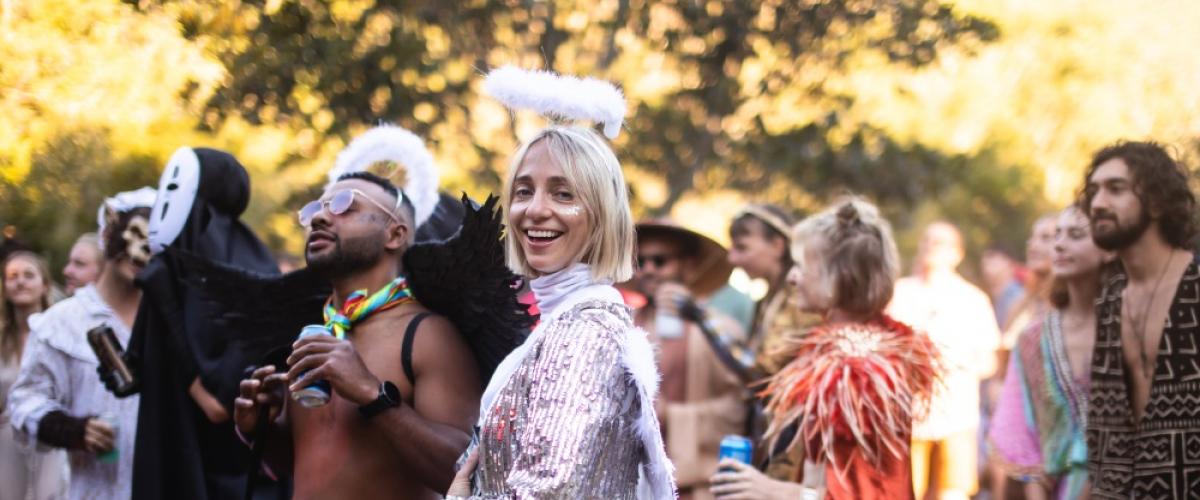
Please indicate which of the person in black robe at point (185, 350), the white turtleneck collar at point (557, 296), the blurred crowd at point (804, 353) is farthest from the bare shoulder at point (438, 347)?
the person in black robe at point (185, 350)

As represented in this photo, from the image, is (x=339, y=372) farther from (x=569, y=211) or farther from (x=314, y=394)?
(x=569, y=211)

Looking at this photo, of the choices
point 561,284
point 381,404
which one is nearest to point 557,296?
point 561,284

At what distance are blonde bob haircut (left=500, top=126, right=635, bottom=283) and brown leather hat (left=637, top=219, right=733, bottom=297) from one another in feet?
14.0

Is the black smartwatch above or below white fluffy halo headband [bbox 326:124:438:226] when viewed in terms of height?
below

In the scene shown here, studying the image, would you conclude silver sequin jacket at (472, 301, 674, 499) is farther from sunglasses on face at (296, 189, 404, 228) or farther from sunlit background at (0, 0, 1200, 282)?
sunglasses on face at (296, 189, 404, 228)

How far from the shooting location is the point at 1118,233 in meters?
5.03

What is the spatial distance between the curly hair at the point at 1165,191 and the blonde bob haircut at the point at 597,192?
2.62 metres

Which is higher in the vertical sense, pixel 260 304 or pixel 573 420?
pixel 260 304

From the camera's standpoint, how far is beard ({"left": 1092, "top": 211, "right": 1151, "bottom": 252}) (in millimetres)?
5012

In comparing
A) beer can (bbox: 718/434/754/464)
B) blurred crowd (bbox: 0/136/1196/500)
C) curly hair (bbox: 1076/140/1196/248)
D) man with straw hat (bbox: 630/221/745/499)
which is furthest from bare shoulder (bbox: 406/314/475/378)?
man with straw hat (bbox: 630/221/745/499)

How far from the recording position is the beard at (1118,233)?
5012 mm

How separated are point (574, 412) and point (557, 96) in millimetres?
887

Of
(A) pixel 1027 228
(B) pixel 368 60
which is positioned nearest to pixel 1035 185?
(A) pixel 1027 228

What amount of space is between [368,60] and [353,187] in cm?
283
